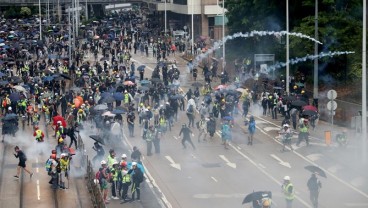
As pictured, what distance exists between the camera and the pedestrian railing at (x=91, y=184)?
3577 cm

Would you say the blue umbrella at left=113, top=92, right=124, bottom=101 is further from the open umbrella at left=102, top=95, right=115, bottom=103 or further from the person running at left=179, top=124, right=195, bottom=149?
the person running at left=179, top=124, right=195, bottom=149

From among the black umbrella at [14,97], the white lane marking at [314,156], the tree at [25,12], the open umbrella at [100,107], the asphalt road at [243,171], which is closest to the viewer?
the asphalt road at [243,171]

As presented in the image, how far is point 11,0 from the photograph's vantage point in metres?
178

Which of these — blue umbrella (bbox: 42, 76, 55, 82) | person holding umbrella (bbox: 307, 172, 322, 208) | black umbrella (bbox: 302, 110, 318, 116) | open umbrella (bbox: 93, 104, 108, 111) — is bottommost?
person holding umbrella (bbox: 307, 172, 322, 208)

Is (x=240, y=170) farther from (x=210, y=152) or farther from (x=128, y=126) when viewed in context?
(x=128, y=126)

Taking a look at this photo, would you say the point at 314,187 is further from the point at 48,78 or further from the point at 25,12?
the point at 25,12

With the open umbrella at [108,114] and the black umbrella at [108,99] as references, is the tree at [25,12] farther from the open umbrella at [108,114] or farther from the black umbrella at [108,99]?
the open umbrella at [108,114]

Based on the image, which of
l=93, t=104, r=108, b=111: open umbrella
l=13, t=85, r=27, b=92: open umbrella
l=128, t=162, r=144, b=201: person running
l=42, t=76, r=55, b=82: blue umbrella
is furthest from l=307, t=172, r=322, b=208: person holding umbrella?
l=42, t=76, r=55, b=82: blue umbrella

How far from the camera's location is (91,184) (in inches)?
1591

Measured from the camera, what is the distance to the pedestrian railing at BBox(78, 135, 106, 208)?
35.8 meters

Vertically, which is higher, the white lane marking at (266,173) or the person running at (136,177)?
the person running at (136,177)

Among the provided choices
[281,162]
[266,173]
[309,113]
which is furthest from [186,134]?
[309,113]

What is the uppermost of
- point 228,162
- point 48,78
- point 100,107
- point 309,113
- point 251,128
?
point 48,78

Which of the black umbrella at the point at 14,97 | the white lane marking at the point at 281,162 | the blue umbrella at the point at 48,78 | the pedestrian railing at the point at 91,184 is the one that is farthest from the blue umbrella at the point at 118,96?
the white lane marking at the point at 281,162
